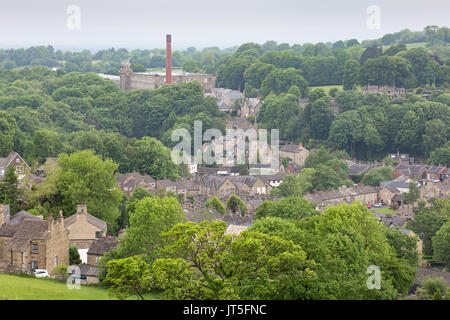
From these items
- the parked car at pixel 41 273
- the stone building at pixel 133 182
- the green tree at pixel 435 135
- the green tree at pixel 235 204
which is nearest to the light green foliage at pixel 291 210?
the parked car at pixel 41 273

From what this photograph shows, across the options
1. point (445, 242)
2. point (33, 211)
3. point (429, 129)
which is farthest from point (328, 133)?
point (33, 211)

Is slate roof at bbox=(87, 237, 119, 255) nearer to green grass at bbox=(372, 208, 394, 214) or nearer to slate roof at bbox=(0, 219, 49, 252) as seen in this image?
slate roof at bbox=(0, 219, 49, 252)

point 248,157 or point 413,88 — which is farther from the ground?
point 413,88

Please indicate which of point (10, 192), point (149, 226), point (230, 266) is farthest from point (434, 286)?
point (10, 192)

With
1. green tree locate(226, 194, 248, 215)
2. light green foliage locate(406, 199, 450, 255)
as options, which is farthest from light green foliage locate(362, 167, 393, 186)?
light green foliage locate(406, 199, 450, 255)

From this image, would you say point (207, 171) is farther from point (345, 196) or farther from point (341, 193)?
point (345, 196)
